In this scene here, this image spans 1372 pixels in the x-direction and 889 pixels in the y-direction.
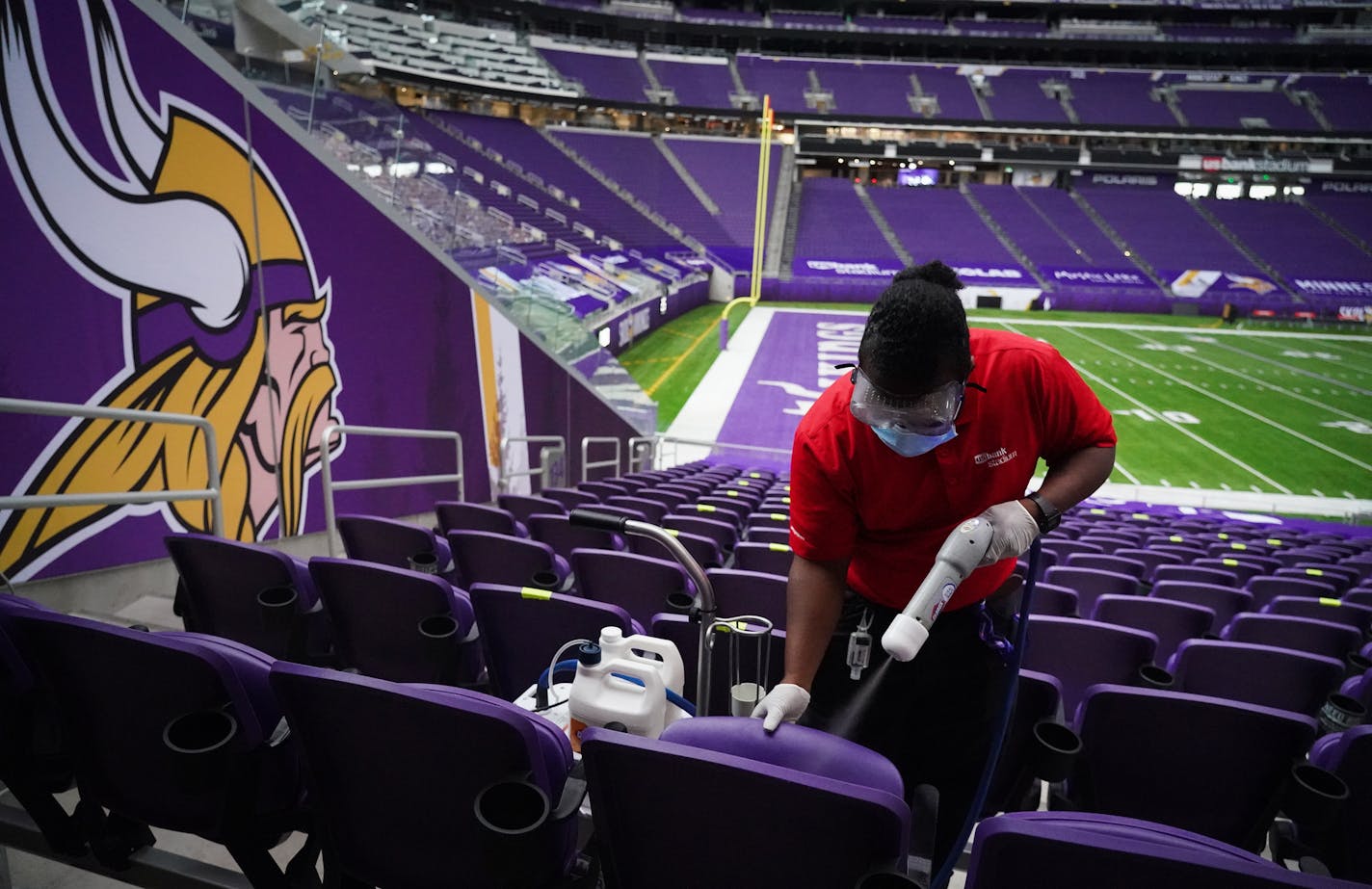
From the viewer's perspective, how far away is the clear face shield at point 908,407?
181cm

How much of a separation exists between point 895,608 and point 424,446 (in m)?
5.81

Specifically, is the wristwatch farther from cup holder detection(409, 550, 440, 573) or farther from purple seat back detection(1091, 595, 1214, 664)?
cup holder detection(409, 550, 440, 573)

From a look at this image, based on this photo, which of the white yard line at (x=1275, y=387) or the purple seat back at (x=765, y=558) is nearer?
the purple seat back at (x=765, y=558)

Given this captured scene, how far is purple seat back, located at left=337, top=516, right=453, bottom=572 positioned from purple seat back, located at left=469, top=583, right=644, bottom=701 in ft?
4.03

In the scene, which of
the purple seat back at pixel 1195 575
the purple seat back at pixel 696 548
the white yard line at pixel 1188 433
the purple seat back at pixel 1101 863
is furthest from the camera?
the white yard line at pixel 1188 433

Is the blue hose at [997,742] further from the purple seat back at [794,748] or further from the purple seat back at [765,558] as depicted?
the purple seat back at [765,558]

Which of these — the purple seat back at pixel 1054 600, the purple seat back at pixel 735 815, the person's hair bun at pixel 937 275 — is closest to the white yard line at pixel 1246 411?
the purple seat back at pixel 1054 600

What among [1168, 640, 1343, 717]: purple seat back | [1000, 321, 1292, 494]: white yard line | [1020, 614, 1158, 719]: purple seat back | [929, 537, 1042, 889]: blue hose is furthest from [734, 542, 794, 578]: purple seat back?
[1000, 321, 1292, 494]: white yard line

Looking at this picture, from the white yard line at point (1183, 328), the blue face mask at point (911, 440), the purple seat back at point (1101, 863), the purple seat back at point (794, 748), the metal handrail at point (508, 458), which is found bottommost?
the metal handrail at point (508, 458)

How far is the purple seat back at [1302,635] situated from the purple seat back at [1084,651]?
1.16 m

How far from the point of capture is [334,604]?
2676 mm

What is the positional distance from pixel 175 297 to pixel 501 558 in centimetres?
271

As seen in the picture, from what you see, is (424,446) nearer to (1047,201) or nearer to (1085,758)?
(1085,758)

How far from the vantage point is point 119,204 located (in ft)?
13.5
